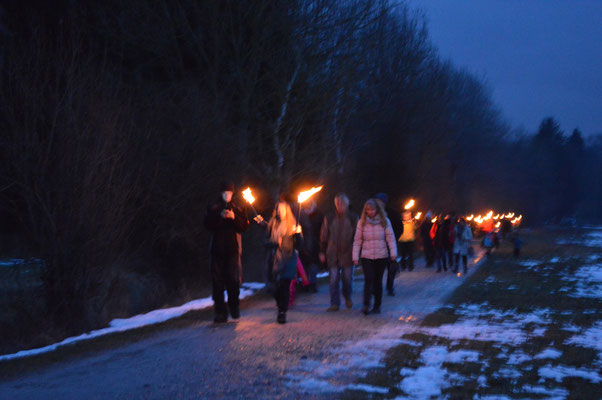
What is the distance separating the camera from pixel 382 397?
5902 millimetres

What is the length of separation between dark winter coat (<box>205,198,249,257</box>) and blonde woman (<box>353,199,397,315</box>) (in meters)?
2.29

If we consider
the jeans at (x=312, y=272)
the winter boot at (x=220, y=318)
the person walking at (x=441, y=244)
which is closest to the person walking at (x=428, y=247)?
the person walking at (x=441, y=244)

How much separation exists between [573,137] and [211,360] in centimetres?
13451

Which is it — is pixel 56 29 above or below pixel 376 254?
above

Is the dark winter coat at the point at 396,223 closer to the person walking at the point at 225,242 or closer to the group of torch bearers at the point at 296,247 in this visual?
the group of torch bearers at the point at 296,247

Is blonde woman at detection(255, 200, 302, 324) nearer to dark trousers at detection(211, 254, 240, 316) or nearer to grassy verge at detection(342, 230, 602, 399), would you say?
dark trousers at detection(211, 254, 240, 316)

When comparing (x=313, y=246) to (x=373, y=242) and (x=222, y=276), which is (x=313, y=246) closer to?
(x=373, y=242)

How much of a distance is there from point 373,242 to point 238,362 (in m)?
4.34

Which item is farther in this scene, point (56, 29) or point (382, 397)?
point (56, 29)

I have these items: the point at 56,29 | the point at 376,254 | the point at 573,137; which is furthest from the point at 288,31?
the point at 573,137

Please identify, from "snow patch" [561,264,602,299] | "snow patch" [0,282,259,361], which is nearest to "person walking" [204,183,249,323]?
"snow patch" [0,282,259,361]

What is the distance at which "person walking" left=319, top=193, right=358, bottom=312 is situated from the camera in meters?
11.4

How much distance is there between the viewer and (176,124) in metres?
14.7

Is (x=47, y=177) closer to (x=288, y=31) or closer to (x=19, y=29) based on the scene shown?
(x=19, y=29)
